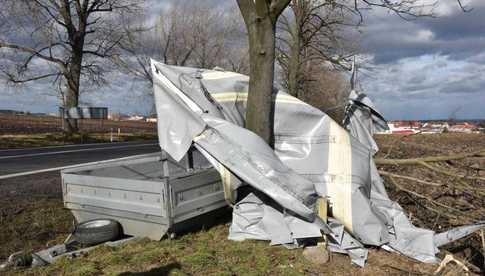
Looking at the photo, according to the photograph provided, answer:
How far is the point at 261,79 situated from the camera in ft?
17.5

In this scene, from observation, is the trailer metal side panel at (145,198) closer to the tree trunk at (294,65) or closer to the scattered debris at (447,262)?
the scattered debris at (447,262)

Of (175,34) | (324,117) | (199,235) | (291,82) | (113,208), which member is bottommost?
(199,235)

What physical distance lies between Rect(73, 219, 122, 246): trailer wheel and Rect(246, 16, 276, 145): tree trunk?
1.96m

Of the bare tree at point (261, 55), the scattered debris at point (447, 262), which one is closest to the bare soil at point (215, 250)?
the scattered debris at point (447, 262)

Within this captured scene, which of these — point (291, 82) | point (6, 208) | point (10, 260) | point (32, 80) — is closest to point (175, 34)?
point (32, 80)

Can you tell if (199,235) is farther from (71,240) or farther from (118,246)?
(71,240)

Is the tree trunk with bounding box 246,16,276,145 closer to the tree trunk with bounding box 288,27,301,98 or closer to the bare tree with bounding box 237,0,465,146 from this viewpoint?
the bare tree with bounding box 237,0,465,146

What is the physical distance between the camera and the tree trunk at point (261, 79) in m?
5.18

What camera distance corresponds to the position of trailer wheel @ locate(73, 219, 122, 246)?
448 centimetres

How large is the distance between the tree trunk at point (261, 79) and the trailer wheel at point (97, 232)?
77.3 inches

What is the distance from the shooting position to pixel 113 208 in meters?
4.76

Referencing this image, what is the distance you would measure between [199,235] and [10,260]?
1.90 metres

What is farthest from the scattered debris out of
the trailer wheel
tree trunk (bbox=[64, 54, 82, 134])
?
tree trunk (bbox=[64, 54, 82, 134])

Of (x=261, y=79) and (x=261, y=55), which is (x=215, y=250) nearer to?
(x=261, y=79)
